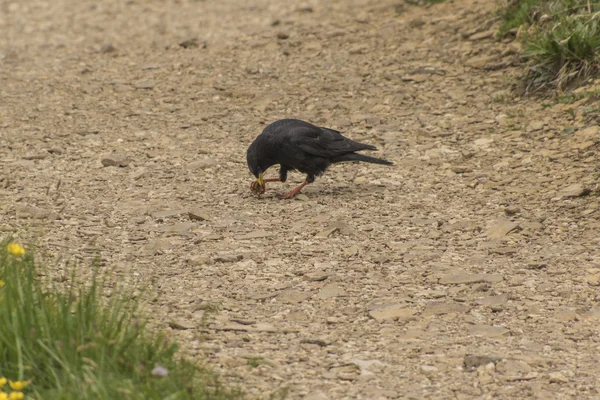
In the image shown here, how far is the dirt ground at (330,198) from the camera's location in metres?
4.29

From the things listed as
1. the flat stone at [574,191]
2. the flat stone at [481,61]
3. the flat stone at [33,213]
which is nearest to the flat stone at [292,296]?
the flat stone at [33,213]

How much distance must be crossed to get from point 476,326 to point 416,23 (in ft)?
19.4

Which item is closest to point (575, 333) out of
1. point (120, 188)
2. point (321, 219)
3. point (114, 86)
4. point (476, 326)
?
point (476, 326)

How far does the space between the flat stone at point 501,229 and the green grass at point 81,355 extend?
2665 mm

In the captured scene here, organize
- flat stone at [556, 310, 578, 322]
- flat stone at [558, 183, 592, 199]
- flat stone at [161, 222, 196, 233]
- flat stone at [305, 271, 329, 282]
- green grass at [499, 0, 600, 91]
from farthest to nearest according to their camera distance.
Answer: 1. green grass at [499, 0, 600, 91]
2. flat stone at [558, 183, 592, 199]
3. flat stone at [161, 222, 196, 233]
4. flat stone at [305, 271, 329, 282]
5. flat stone at [556, 310, 578, 322]

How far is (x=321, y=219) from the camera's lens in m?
6.22

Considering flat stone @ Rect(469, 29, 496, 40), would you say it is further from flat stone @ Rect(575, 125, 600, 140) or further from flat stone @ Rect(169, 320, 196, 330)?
flat stone @ Rect(169, 320, 196, 330)

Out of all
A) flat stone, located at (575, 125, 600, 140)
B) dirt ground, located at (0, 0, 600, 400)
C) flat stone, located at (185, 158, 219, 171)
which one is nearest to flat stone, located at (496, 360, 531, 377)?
dirt ground, located at (0, 0, 600, 400)

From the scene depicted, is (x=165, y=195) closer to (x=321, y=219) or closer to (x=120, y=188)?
(x=120, y=188)

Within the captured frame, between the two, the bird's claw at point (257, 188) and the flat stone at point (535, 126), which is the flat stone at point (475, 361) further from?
the flat stone at point (535, 126)

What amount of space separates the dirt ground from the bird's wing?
0.32 meters

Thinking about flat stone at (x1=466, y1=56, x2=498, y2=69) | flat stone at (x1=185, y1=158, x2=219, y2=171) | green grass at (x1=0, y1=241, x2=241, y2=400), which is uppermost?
green grass at (x1=0, y1=241, x2=241, y2=400)

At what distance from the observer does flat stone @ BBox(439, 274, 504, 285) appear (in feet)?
16.8

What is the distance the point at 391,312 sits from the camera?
186 inches
